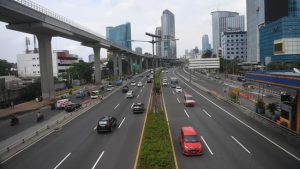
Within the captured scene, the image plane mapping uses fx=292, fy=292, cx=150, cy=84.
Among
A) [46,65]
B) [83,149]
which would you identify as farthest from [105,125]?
[46,65]

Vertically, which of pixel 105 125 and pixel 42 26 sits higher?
pixel 42 26

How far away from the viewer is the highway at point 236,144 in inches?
766

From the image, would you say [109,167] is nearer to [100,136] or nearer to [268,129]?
[100,136]

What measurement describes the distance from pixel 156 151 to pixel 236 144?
7.95 metres

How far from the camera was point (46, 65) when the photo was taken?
5900cm

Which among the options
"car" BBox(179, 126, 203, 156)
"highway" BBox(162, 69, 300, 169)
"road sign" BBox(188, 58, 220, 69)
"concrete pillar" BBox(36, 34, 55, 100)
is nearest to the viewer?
"highway" BBox(162, 69, 300, 169)

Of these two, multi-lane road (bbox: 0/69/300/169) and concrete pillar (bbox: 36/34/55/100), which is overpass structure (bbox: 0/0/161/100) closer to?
concrete pillar (bbox: 36/34/55/100)

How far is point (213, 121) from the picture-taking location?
112 ft

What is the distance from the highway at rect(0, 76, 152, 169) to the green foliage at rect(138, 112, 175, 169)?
1.35 m

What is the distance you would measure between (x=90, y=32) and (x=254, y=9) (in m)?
97.5

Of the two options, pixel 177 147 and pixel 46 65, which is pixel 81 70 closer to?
pixel 46 65

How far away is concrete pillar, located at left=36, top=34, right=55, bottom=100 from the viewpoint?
58.2 meters

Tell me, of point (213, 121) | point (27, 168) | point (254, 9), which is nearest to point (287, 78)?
point (213, 121)

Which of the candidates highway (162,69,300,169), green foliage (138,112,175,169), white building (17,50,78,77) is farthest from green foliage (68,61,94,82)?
green foliage (138,112,175,169)
